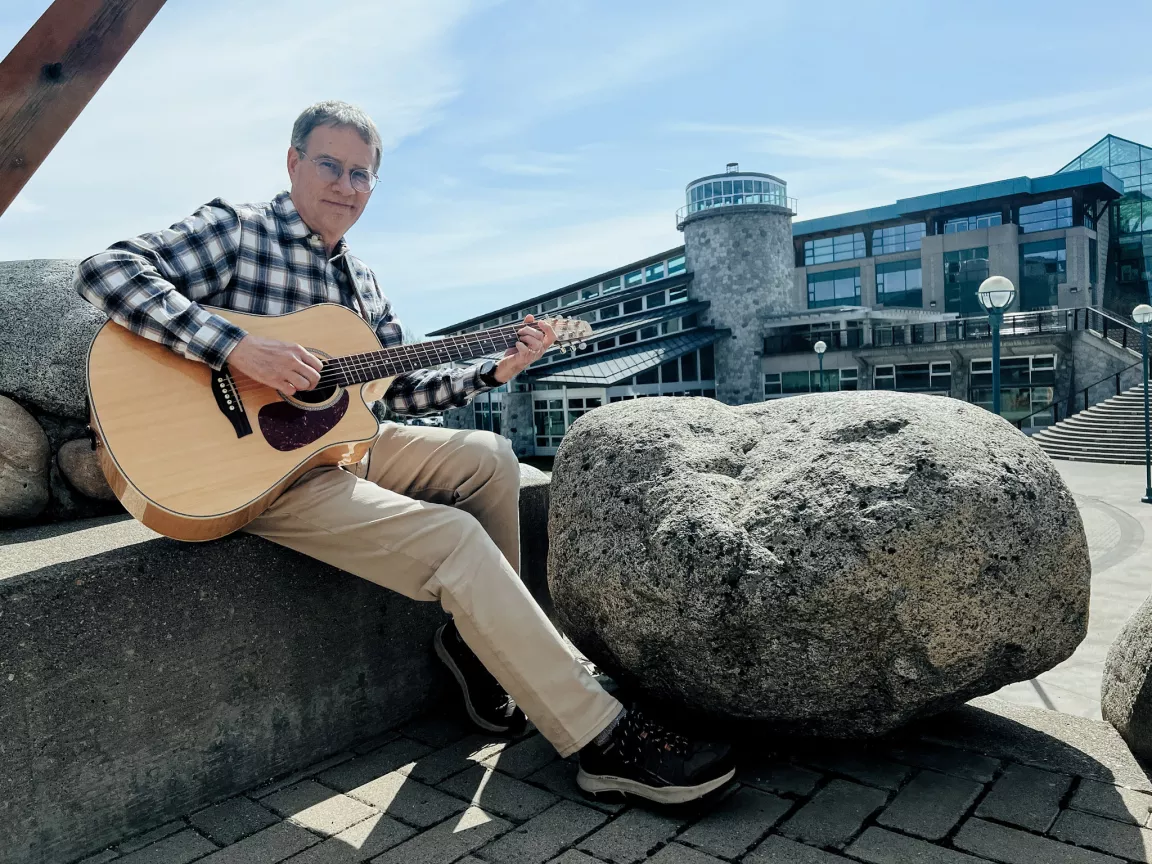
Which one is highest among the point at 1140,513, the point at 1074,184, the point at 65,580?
the point at 1074,184

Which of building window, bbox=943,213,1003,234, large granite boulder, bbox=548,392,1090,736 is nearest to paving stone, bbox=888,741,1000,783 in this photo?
large granite boulder, bbox=548,392,1090,736

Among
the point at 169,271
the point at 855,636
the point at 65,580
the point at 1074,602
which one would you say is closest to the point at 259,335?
the point at 169,271

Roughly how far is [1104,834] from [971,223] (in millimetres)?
43698

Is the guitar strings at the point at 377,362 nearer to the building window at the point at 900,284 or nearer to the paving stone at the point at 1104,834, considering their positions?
the paving stone at the point at 1104,834

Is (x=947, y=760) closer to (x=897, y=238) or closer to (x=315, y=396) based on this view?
(x=315, y=396)

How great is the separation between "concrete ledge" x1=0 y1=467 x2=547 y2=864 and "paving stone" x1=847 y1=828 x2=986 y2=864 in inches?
66.0

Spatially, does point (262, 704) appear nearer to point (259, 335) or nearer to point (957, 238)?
point (259, 335)

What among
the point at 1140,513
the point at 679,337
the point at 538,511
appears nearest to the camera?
the point at 538,511

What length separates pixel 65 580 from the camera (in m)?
2.37

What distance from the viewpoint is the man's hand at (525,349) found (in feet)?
10.5

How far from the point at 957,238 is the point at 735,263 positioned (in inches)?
477

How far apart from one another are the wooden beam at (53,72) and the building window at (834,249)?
4624cm

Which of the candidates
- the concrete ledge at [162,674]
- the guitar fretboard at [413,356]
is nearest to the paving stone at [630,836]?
the concrete ledge at [162,674]

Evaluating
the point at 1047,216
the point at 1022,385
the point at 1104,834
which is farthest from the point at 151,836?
the point at 1047,216
